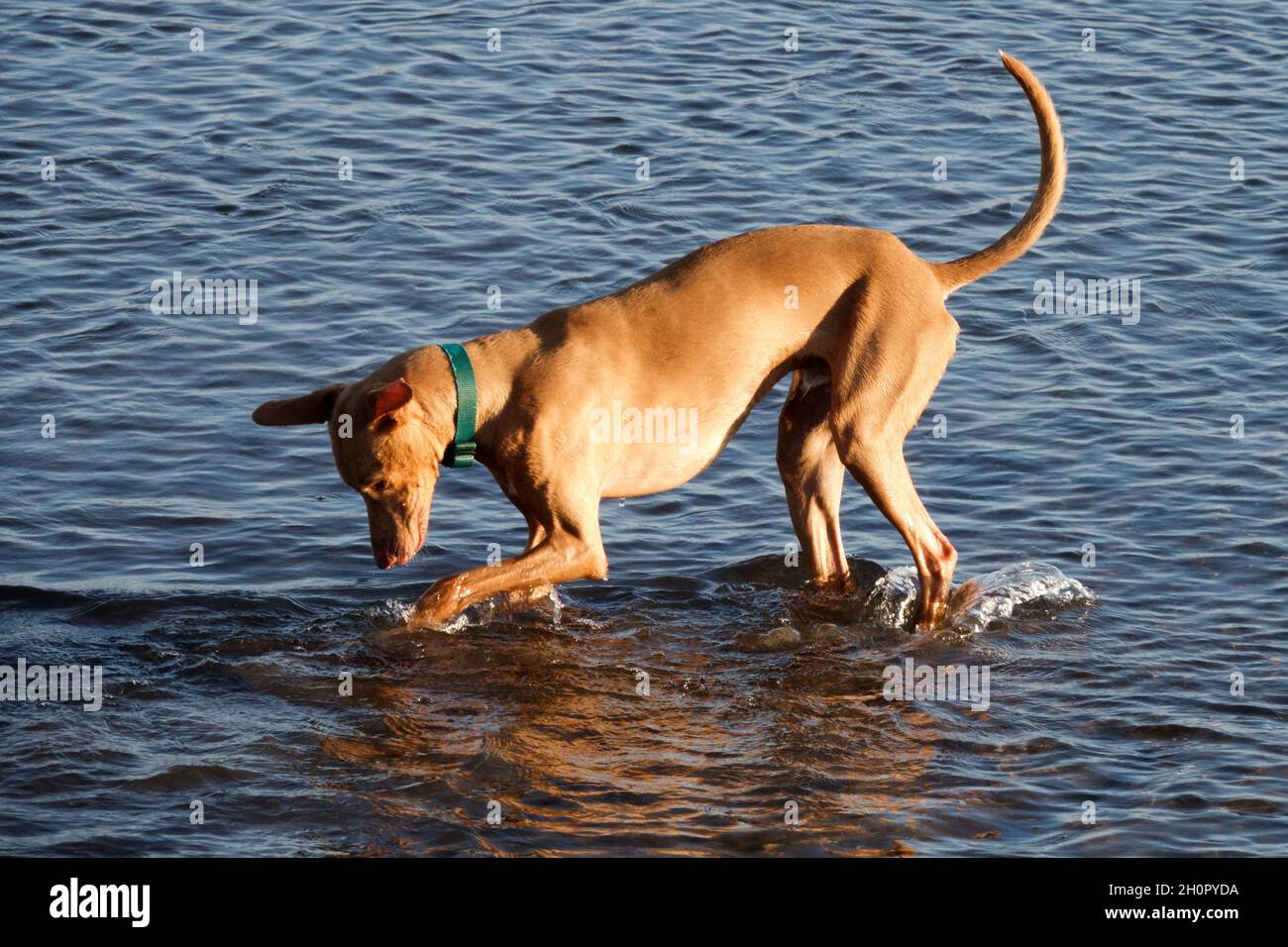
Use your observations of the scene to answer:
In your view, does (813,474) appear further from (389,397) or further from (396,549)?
(389,397)

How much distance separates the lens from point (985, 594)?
9.12m

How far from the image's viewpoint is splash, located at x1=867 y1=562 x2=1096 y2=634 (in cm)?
900

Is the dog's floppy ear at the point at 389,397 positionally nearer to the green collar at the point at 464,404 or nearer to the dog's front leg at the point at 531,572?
the green collar at the point at 464,404

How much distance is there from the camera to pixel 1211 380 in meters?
11.8

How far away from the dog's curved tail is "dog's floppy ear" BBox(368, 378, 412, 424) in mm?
2647

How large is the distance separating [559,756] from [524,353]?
1.73 meters

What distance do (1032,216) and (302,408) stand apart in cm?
345

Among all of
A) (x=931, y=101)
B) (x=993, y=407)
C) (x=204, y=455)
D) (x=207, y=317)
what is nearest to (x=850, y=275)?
(x=993, y=407)

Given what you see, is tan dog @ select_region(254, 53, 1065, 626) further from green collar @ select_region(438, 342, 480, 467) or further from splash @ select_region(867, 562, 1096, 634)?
splash @ select_region(867, 562, 1096, 634)

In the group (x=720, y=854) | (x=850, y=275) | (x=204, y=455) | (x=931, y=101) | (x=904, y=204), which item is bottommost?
(x=720, y=854)

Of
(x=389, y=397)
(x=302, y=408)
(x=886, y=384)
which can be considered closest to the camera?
(x=389, y=397)

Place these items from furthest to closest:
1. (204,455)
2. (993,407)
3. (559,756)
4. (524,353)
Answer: (993,407) → (204,455) → (524,353) → (559,756)

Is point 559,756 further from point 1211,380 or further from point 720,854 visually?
point 1211,380

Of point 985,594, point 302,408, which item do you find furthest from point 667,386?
point 985,594
